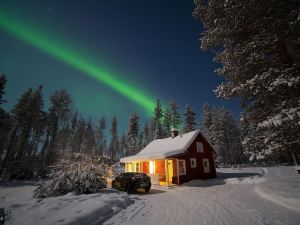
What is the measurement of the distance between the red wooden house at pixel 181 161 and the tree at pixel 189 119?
1779cm

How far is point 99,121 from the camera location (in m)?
67.2

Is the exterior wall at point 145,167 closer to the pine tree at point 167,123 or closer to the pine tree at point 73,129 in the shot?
the pine tree at point 167,123

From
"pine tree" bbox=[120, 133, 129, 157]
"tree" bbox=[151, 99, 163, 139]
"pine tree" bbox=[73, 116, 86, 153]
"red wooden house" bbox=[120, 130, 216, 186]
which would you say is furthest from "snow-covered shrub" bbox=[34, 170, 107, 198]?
"pine tree" bbox=[120, 133, 129, 157]

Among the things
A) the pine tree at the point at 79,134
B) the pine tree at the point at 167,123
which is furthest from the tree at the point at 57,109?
the pine tree at the point at 167,123

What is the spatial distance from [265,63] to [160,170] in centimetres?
2375

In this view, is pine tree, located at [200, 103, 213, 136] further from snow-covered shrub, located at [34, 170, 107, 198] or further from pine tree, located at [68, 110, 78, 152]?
snow-covered shrub, located at [34, 170, 107, 198]

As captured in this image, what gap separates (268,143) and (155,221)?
5.53 m

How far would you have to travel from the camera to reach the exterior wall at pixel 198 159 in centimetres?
2280

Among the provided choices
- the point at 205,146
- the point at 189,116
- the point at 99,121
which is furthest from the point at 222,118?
the point at 99,121

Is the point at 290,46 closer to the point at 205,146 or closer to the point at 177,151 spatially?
the point at 177,151

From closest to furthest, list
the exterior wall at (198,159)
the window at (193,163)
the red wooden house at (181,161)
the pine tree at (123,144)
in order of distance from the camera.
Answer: the red wooden house at (181,161), the exterior wall at (198,159), the window at (193,163), the pine tree at (123,144)

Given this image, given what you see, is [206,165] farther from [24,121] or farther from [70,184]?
[24,121]

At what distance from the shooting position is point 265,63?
824cm

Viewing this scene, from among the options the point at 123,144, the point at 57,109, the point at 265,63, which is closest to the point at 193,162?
the point at 265,63
